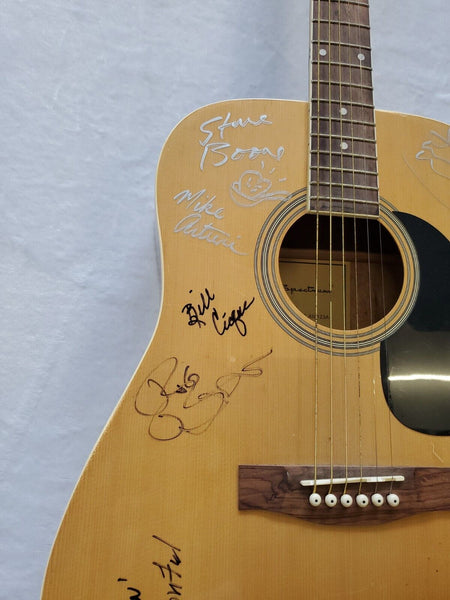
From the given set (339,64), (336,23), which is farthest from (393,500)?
(336,23)

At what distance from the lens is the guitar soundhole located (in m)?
1.06

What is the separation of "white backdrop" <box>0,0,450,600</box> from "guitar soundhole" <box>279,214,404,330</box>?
1.07 feet

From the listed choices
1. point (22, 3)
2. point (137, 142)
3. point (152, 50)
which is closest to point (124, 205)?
point (137, 142)

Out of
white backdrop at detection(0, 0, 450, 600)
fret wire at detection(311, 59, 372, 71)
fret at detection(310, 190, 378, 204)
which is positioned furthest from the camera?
white backdrop at detection(0, 0, 450, 600)

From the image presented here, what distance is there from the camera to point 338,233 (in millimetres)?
1104

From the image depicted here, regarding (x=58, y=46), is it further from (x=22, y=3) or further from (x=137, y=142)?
(x=137, y=142)

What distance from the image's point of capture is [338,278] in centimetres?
109

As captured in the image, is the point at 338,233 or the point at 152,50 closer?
the point at 338,233

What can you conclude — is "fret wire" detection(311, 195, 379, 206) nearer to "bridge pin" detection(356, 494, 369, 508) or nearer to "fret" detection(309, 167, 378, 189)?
"fret" detection(309, 167, 378, 189)

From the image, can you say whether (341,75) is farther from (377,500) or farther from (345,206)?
(377,500)

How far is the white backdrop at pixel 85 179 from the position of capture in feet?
3.72

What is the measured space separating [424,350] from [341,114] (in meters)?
0.45

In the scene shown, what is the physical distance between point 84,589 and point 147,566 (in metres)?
0.08
